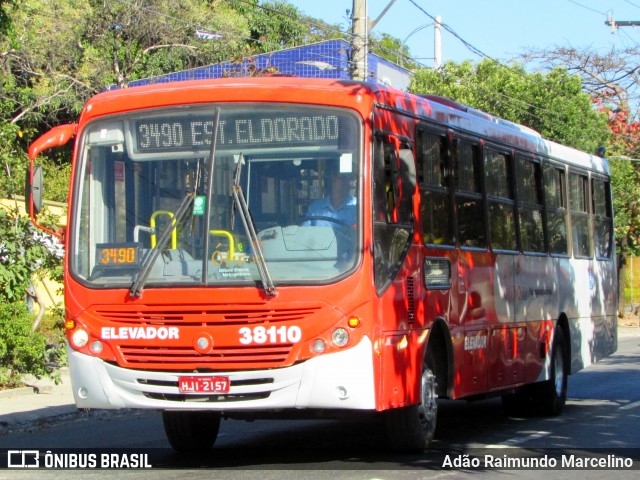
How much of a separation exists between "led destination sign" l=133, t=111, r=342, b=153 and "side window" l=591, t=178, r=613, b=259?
8337 mm

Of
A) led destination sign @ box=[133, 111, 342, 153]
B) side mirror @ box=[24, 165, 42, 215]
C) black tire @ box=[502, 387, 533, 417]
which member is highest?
led destination sign @ box=[133, 111, 342, 153]

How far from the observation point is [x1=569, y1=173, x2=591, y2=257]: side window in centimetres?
1501

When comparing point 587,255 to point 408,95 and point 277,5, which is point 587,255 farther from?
point 277,5

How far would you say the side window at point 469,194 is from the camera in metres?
10.8

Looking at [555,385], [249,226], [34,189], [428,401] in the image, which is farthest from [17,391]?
[249,226]

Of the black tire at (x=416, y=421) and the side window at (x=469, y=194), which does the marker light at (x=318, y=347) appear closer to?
the black tire at (x=416, y=421)

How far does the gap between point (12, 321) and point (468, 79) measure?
22.8 m

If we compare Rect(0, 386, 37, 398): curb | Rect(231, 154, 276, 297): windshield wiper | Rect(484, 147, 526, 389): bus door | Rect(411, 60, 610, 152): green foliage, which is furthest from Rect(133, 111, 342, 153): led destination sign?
Rect(411, 60, 610, 152): green foliage

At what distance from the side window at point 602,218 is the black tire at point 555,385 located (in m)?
2.44

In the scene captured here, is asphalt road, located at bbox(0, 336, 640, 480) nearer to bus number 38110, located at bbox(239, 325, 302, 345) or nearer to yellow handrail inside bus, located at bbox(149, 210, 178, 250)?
bus number 38110, located at bbox(239, 325, 302, 345)

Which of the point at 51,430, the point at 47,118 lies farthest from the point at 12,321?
the point at 47,118

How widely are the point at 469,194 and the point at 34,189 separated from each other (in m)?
4.40

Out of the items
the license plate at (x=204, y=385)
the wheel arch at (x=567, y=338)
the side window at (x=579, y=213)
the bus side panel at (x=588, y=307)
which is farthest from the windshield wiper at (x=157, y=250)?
the side window at (x=579, y=213)

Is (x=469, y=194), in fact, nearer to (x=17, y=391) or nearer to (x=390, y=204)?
(x=390, y=204)
